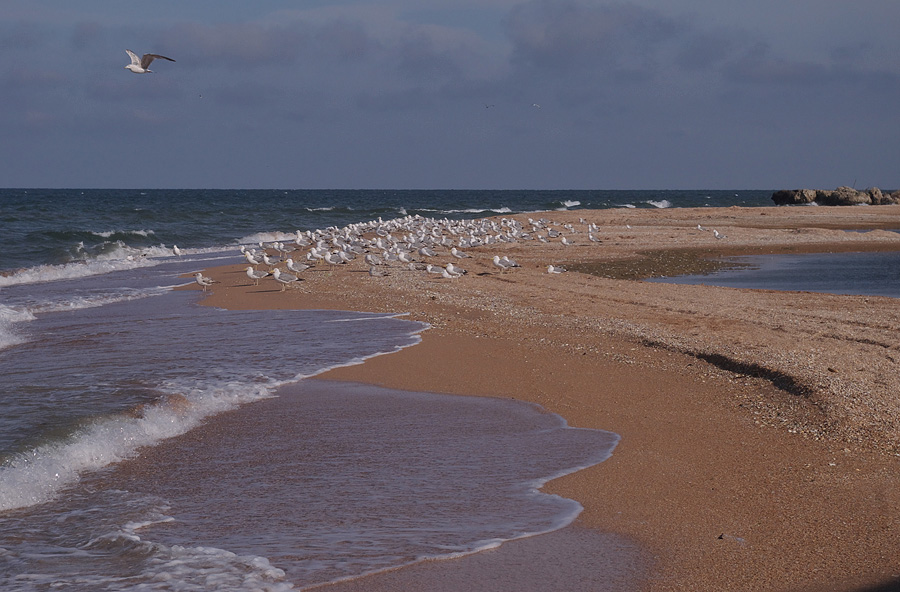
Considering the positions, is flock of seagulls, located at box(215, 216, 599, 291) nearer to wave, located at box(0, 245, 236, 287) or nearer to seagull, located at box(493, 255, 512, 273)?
seagull, located at box(493, 255, 512, 273)

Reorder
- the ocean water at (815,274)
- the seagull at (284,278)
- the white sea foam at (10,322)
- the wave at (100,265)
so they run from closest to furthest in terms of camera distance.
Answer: the white sea foam at (10,322) < the ocean water at (815,274) < the seagull at (284,278) < the wave at (100,265)

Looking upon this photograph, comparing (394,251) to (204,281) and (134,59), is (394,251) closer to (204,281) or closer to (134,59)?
(204,281)

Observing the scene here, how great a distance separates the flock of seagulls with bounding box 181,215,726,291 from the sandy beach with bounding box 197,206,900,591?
5.89 feet

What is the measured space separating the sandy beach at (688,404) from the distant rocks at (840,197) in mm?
53531

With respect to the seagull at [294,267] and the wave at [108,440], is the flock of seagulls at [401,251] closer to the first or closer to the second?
the seagull at [294,267]

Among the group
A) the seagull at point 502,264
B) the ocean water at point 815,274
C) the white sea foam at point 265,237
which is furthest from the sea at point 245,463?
the white sea foam at point 265,237

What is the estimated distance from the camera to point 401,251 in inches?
920

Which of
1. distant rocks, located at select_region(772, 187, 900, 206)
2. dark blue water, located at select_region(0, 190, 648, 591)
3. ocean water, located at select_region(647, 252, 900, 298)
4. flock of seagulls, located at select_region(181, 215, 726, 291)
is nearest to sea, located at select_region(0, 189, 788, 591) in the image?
dark blue water, located at select_region(0, 190, 648, 591)

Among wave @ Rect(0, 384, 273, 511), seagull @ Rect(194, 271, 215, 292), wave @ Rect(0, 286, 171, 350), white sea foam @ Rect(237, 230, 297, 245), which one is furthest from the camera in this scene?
white sea foam @ Rect(237, 230, 297, 245)

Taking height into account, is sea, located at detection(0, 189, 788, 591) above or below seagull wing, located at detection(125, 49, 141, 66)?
below

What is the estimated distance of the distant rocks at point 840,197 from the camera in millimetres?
63750

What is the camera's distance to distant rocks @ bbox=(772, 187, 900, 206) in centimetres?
6375

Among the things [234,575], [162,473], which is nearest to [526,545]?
[234,575]

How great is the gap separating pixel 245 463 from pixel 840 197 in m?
66.3
